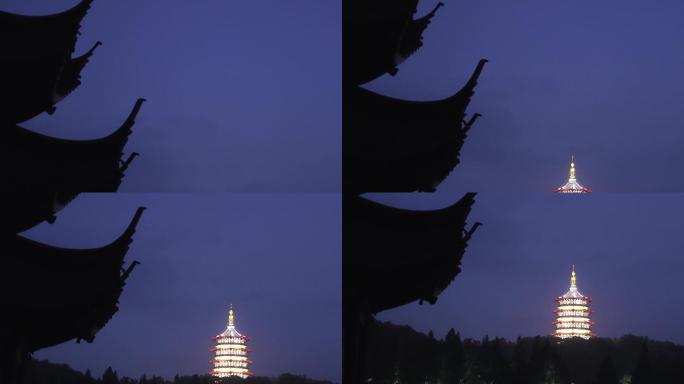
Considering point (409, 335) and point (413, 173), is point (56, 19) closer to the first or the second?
point (413, 173)

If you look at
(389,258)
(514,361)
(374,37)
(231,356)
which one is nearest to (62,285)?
(389,258)

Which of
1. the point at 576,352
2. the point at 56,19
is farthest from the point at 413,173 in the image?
the point at 576,352

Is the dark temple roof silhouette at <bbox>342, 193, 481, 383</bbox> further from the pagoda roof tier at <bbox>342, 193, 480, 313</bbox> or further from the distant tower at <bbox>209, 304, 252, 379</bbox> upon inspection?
the distant tower at <bbox>209, 304, 252, 379</bbox>

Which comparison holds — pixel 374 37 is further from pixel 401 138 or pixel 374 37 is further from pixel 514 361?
pixel 514 361

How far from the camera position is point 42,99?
18297 mm

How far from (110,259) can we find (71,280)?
69 cm

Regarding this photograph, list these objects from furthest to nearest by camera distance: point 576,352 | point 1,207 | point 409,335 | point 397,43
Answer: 1. point 576,352
2. point 409,335
3. point 1,207
4. point 397,43

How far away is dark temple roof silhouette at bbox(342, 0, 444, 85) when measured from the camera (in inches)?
621

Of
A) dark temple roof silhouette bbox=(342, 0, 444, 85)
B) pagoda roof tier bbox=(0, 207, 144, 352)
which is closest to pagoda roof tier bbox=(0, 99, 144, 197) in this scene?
pagoda roof tier bbox=(0, 207, 144, 352)

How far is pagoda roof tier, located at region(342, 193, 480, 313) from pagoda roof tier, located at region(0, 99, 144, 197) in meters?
4.58

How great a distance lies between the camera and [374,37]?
1606cm

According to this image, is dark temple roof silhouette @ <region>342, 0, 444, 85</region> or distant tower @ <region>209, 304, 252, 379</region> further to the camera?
distant tower @ <region>209, 304, 252, 379</region>

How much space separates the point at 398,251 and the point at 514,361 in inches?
907

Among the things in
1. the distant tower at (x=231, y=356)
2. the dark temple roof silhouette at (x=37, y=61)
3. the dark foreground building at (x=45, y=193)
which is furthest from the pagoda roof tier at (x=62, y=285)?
the distant tower at (x=231, y=356)
